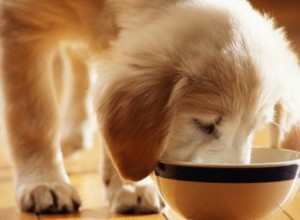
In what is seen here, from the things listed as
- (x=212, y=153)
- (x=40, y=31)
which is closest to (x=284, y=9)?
(x=40, y=31)

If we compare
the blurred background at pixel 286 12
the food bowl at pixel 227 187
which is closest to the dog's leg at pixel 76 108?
the food bowl at pixel 227 187

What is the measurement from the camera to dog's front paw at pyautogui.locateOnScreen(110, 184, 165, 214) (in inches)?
79.2

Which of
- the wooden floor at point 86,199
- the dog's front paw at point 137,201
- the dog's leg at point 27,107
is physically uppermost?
the dog's leg at point 27,107

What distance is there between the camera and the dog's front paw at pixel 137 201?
201 centimetres

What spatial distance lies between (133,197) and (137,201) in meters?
0.02

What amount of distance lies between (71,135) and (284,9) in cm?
286

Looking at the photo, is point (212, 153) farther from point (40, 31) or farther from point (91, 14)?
point (40, 31)

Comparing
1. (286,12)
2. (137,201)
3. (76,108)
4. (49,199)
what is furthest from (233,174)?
(286,12)

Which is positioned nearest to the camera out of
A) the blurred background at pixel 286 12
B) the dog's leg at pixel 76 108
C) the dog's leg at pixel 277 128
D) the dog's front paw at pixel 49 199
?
the dog's leg at pixel 277 128

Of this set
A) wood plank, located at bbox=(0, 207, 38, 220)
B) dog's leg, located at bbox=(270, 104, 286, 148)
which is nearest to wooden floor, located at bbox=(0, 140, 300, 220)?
wood plank, located at bbox=(0, 207, 38, 220)

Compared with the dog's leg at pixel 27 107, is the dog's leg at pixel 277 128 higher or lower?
higher

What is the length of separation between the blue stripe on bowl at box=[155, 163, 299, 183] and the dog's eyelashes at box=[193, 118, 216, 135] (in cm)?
14

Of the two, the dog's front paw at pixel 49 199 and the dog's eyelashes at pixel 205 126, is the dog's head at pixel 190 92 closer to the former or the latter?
the dog's eyelashes at pixel 205 126

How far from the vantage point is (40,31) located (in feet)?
6.97
